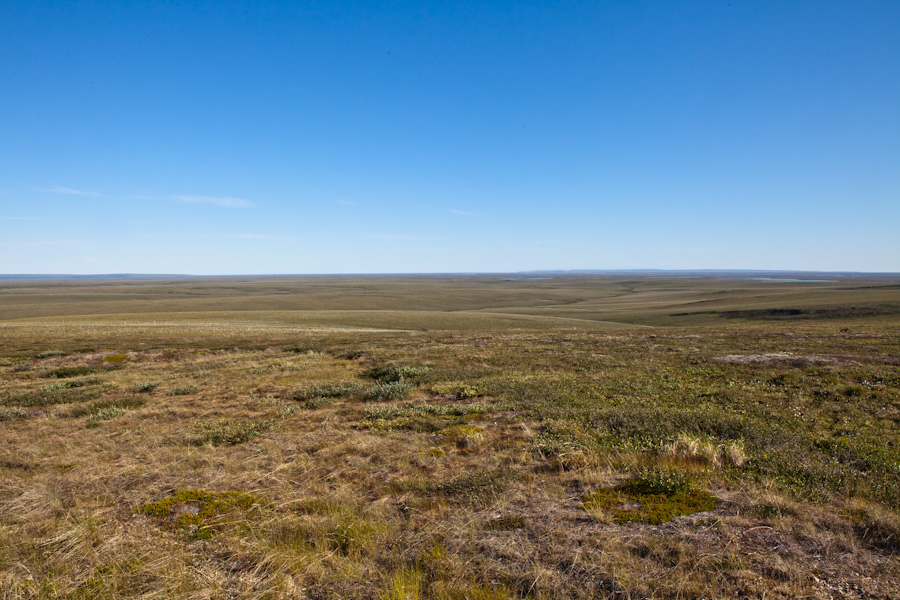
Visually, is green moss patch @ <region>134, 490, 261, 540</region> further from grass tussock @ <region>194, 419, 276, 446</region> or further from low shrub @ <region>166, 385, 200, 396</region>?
low shrub @ <region>166, 385, 200, 396</region>

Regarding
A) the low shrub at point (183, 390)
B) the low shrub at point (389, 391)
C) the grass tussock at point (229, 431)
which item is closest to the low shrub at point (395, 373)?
the low shrub at point (389, 391)

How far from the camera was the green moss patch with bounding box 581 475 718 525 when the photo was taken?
5280mm

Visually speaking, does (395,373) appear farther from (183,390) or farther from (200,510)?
(200,510)

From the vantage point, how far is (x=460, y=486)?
21.2 ft

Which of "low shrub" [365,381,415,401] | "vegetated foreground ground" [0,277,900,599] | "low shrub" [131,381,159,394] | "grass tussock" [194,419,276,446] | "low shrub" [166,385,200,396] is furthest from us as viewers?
"low shrub" [131,381,159,394]

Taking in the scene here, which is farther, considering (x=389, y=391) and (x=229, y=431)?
(x=389, y=391)

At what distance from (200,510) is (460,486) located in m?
3.95

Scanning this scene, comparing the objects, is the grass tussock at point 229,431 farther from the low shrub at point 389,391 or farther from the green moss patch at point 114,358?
the green moss patch at point 114,358

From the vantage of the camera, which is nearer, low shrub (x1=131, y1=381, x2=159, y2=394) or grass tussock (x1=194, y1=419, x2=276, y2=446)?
grass tussock (x1=194, y1=419, x2=276, y2=446)

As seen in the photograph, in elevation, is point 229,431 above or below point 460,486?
below

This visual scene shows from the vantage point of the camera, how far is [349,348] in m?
24.8

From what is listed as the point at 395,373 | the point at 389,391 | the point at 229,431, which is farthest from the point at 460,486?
the point at 395,373

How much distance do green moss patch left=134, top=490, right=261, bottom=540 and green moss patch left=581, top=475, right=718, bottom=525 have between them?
16.7ft

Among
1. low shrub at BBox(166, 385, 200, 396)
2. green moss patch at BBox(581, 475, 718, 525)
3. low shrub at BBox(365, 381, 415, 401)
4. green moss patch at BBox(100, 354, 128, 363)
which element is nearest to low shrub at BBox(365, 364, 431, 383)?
low shrub at BBox(365, 381, 415, 401)
